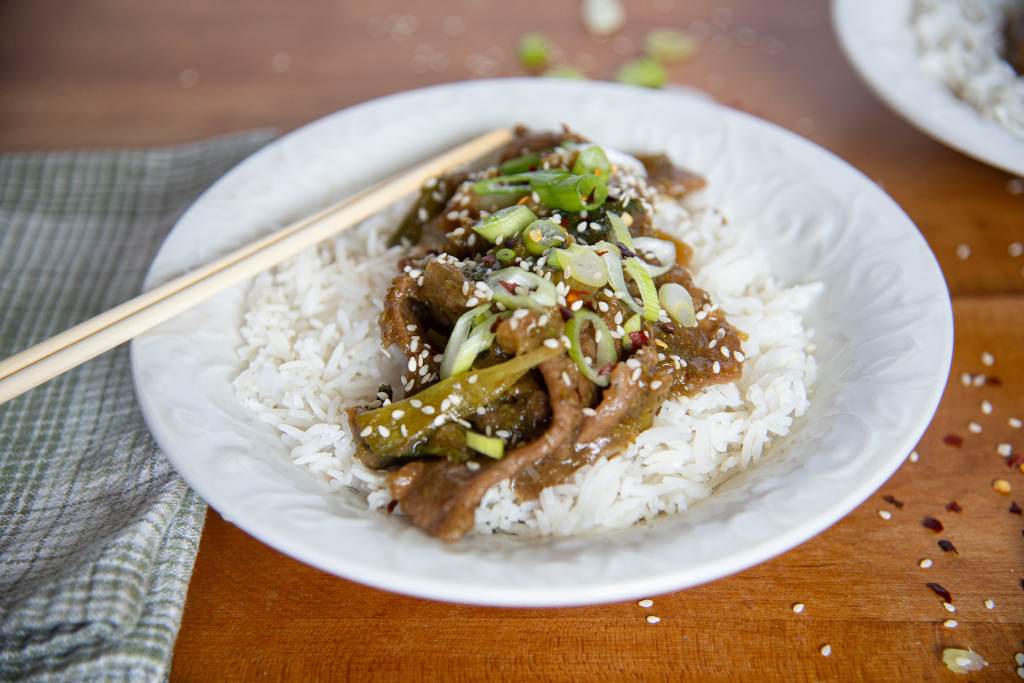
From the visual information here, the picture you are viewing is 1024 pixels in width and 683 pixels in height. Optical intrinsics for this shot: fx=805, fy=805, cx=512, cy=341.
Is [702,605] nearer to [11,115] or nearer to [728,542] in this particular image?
[728,542]

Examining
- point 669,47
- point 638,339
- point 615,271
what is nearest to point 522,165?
point 615,271

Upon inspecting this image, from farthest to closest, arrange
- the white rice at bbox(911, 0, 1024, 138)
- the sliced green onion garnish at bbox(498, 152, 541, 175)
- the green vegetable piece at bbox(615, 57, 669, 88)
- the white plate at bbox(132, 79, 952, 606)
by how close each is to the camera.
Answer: the green vegetable piece at bbox(615, 57, 669, 88) < the white rice at bbox(911, 0, 1024, 138) < the sliced green onion garnish at bbox(498, 152, 541, 175) < the white plate at bbox(132, 79, 952, 606)

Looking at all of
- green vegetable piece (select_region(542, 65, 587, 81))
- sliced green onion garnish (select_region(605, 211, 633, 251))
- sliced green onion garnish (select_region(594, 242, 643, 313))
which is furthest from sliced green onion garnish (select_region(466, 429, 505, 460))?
green vegetable piece (select_region(542, 65, 587, 81))

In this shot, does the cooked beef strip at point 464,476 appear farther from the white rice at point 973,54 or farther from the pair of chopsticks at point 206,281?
the white rice at point 973,54

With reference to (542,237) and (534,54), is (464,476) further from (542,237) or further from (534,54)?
(534,54)

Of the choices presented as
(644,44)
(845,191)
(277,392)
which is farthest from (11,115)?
(845,191)

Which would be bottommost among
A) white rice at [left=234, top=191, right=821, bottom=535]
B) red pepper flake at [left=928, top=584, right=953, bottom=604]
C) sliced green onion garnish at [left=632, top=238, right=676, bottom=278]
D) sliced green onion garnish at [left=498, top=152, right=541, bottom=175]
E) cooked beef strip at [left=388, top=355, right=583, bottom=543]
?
red pepper flake at [left=928, top=584, right=953, bottom=604]

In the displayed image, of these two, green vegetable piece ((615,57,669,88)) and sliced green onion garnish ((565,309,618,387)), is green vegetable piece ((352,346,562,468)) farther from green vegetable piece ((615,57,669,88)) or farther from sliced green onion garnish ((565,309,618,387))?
green vegetable piece ((615,57,669,88))
